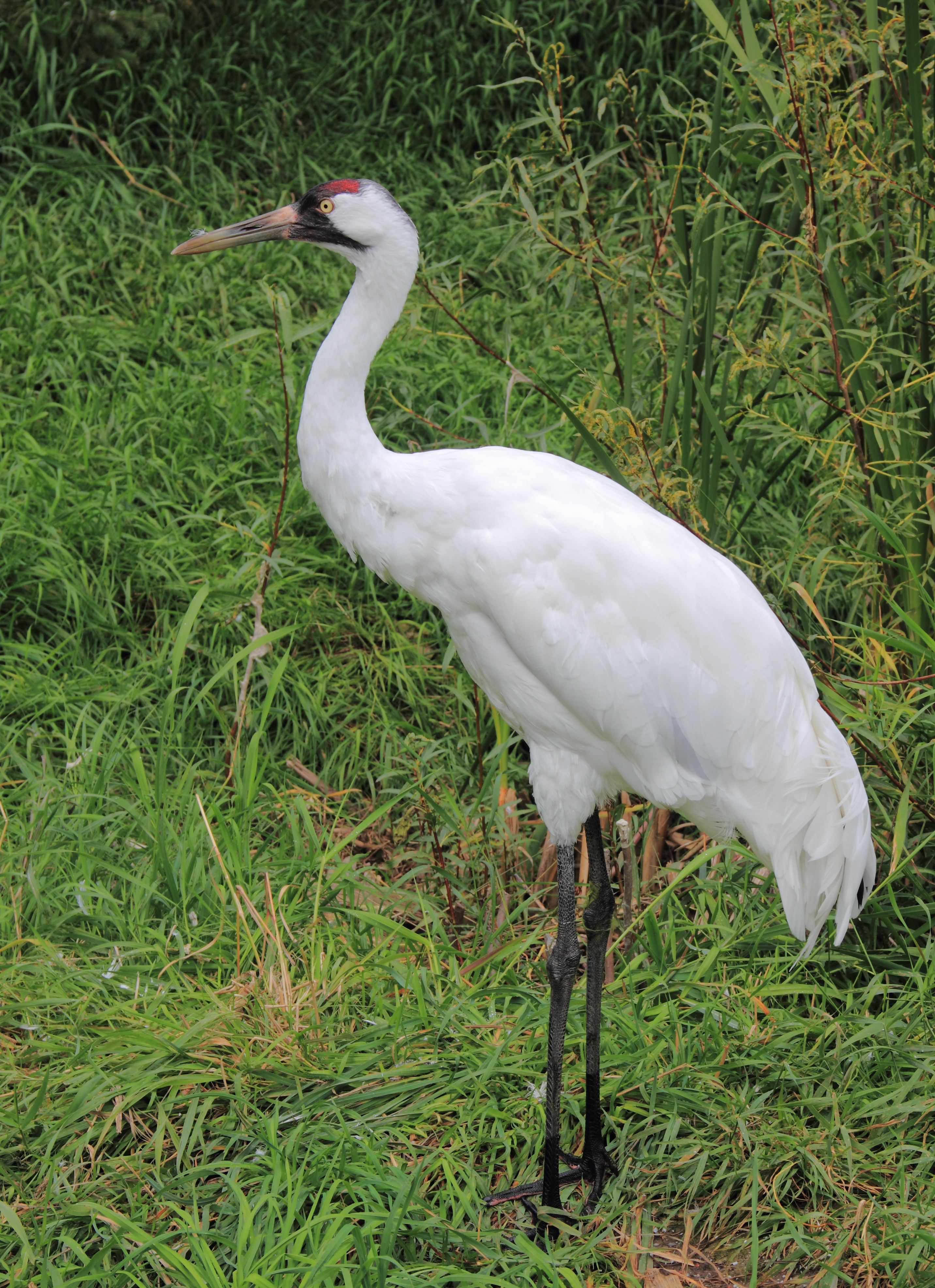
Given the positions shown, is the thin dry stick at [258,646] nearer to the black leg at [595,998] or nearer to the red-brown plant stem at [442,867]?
the red-brown plant stem at [442,867]

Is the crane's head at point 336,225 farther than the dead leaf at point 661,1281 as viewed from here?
Yes

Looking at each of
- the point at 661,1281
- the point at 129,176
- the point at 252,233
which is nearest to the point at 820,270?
the point at 252,233

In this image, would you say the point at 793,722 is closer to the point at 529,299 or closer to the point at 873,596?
the point at 873,596

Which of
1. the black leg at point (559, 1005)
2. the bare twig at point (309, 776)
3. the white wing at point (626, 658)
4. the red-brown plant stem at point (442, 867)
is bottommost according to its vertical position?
the bare twig at point (309, 776)

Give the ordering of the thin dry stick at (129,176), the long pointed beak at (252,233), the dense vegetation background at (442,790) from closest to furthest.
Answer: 1. the dense vegetation background at (442,790)
2. the long pointed beak at (252,233)
3. the thin dry stick at (129,176)

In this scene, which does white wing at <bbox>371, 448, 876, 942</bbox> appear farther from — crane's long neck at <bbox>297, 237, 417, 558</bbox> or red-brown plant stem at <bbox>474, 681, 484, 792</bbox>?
red-brown plant stem at <bbox>474, 681, 484, 792</bbox>

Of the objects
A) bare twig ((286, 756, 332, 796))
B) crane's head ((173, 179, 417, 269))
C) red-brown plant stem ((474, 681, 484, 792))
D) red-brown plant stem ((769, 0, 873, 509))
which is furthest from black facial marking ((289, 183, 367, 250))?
bare twig ((286, 756, 332, 796))

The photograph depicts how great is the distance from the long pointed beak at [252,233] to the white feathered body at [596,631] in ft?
0.78

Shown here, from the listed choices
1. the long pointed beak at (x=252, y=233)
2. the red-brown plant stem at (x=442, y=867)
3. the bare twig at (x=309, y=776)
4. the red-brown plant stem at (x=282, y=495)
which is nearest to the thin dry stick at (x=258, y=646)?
the red-brown plant stem at (x=282, y=495)

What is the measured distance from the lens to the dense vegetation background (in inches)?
102

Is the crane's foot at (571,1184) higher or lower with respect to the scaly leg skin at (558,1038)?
lower

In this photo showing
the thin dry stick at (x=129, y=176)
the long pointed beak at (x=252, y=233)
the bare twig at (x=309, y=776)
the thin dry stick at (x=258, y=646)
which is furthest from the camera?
the thin dry stick at (x=129, y=176)

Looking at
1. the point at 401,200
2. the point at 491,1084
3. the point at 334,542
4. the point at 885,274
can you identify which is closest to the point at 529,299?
the point at 401,200

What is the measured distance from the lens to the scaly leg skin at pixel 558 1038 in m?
2.63
